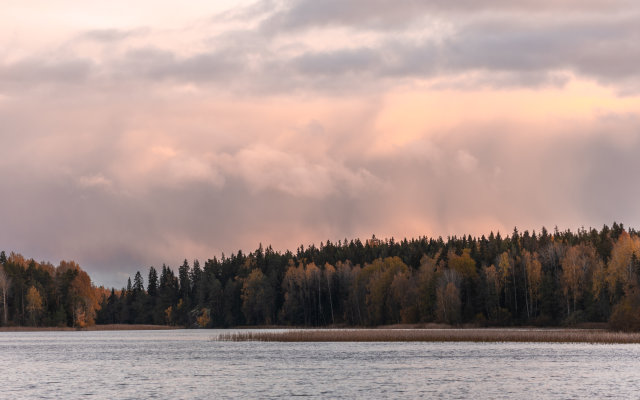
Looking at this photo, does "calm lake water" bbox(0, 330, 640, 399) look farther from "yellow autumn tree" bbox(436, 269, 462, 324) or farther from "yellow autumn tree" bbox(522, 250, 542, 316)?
"yellow autumn tree" bbox(522, 250, 542, 316)

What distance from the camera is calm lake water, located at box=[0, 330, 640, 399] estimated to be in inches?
2170

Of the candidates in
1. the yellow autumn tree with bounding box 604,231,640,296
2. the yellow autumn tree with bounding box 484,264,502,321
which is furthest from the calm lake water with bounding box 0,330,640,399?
the yellow autumn tree with bounding box 484,264,502,321

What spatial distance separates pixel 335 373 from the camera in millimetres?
68312

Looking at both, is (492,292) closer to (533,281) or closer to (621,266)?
(533,281)

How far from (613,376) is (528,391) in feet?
39.0

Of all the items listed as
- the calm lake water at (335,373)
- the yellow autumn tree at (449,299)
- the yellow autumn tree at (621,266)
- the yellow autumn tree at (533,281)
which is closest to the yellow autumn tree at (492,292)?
the yellow autumn tree at (449,299)

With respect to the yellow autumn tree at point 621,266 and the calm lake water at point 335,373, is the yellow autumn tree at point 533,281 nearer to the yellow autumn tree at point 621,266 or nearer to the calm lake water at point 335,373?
the yellow autumn tree at point 621,266

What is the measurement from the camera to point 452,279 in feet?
557

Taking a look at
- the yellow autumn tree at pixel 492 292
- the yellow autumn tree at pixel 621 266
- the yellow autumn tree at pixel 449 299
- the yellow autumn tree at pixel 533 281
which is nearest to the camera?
the yellow autumn tree at pixel 621 266

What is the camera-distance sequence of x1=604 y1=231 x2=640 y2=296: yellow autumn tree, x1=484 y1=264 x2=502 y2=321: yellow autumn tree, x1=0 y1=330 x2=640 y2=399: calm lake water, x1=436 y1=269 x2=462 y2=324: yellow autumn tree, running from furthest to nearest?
1. x1=484 y1=264 x2=502 y2=321: yellow autumn tree
2. x1=436 y1=269 x2=462 y2=324: yellow autumn tree
3. x1=604 y1=231 x2=640 y2=296: yellow autumn tree
4. x1=0 y1=330 x2=640 y2=399: calm lake water

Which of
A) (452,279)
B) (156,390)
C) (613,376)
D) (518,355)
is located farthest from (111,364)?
(452,279)

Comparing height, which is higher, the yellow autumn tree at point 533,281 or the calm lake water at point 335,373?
the yellow autumn tree at point 533,281

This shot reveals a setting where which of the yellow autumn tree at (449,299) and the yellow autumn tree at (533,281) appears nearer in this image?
the yellow autumn tree at (449,299)

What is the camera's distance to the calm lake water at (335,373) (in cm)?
5512
